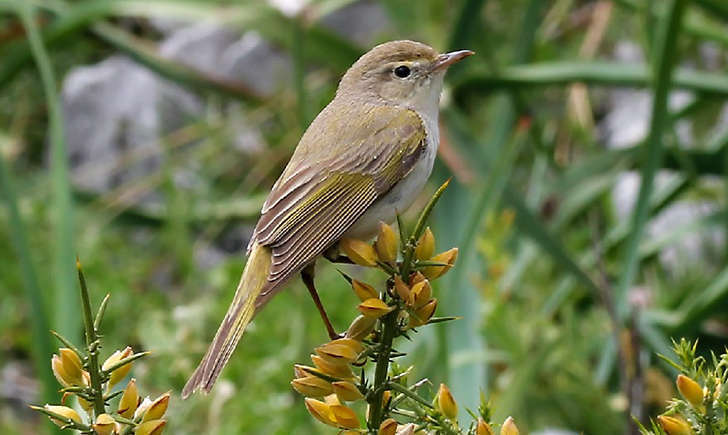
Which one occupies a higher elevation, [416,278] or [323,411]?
[416,278]

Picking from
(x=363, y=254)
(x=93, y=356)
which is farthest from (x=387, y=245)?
(x=93, y=356)

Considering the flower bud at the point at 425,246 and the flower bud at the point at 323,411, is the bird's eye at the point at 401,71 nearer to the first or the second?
the flower bud at the point at 425,246

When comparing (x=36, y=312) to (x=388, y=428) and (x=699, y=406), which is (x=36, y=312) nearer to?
(x=388, y=428)

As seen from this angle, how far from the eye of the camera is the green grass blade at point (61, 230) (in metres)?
2.41

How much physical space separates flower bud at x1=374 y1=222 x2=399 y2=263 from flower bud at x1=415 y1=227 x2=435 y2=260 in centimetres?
8

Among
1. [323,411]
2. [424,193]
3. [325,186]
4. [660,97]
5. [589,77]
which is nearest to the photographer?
[323,411]

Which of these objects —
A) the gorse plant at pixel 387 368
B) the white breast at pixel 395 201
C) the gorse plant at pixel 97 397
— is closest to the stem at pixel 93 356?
the gorse plant at pixel 97 397

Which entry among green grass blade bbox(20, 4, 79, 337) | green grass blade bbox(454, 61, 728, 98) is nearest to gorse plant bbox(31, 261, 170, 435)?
green grass blade bbox(20, 4, 79, 337)

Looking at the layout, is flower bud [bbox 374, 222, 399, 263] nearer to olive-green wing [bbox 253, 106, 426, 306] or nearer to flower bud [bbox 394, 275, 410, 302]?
flower bud [bbox 394, 275, 410, 302]

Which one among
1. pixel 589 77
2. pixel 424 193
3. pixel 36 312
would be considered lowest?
pixel 424 193

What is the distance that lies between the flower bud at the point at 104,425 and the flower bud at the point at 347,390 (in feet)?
0.75

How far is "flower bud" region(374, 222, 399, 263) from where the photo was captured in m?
1.21

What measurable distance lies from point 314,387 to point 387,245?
0.61 ft

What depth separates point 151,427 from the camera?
40.6 inches
